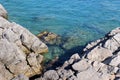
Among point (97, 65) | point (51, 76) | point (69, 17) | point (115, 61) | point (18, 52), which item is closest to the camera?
point (115, 61)

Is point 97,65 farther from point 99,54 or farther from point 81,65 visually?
point 99,54

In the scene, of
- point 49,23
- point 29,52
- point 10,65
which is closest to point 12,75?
point 10,65

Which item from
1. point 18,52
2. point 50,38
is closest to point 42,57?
point 18,52

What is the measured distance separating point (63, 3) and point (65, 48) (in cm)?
1791

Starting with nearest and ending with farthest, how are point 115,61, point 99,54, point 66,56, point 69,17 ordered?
point 115,61 < point 99,54 < point 66,56 < point 69,17

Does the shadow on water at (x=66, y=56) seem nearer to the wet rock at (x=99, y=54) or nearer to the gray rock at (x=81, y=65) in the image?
the wet rock at (x=99, y=54)

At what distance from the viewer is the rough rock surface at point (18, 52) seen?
31717 millimetres

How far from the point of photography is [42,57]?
116 feet

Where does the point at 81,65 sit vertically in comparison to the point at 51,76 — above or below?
above

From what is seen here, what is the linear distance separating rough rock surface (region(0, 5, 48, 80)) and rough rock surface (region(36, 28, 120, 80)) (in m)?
3.43

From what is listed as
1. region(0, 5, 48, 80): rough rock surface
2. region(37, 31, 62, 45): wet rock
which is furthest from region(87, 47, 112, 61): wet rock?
region(37, 31, 62, 45): wet rock

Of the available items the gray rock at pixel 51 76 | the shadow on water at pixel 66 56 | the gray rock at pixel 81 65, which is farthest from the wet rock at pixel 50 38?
the gray rock at pixel 81 65

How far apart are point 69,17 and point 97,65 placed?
21.6 meters

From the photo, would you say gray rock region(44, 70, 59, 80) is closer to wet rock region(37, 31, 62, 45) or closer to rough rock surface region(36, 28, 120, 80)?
rough rock surface region(36, 28, 120, 80)
